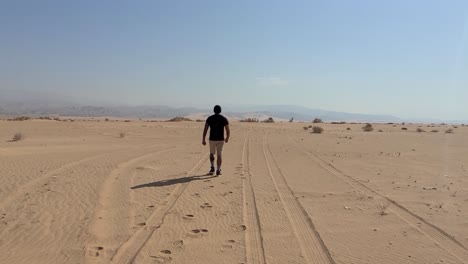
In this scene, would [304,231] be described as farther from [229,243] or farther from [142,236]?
[142,236]

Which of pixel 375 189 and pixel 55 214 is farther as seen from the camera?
pixel 375 189

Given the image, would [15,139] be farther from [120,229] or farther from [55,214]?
[120,229]

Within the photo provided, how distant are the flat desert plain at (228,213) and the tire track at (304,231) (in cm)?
2

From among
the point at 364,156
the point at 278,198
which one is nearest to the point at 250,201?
the point at 278,198

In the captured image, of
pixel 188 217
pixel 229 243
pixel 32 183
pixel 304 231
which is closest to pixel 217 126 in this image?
pixel 32 183

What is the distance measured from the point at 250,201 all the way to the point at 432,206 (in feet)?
11.5

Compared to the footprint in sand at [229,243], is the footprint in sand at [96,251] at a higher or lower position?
lower

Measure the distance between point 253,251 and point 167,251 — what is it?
3.69 feet

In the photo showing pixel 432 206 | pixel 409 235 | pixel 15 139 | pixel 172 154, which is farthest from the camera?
pixel 15 139

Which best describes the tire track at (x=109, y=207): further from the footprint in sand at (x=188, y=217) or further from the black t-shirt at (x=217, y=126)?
the black t-shirt at (x=217, y=126)

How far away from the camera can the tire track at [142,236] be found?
555 cm

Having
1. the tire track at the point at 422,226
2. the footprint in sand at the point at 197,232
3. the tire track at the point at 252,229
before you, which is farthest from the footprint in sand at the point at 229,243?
the tire track at the point at 422,226

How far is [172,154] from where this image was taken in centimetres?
1756

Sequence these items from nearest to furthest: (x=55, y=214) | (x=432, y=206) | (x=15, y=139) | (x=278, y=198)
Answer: (x=55, y=214)
(x=432, y=206)
(x=278, y=198)
(x=15, y=139)
